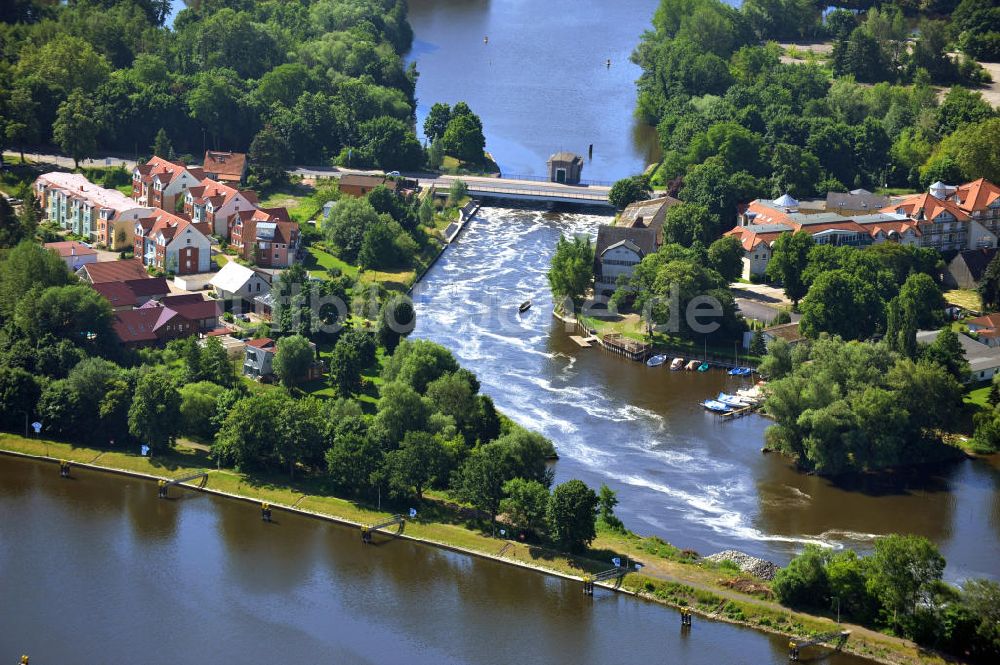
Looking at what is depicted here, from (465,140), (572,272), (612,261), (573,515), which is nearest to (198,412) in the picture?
(573,515)

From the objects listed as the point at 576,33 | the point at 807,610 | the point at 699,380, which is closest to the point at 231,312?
the point at 699,380

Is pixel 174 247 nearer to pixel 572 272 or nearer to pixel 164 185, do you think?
pixel 164 185

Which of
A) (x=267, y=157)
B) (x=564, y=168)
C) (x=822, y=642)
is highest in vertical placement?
(x=564, y=168)

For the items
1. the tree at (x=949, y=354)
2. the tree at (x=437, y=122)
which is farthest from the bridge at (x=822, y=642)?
the tree at (x=437, y=122)

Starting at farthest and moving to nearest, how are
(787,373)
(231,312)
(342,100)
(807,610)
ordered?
(342,100), (231,312), (787,373), (807,610)

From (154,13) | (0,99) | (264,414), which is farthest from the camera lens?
(154,13)

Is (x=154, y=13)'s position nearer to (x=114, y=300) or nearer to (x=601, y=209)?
(x=601, y=209)
